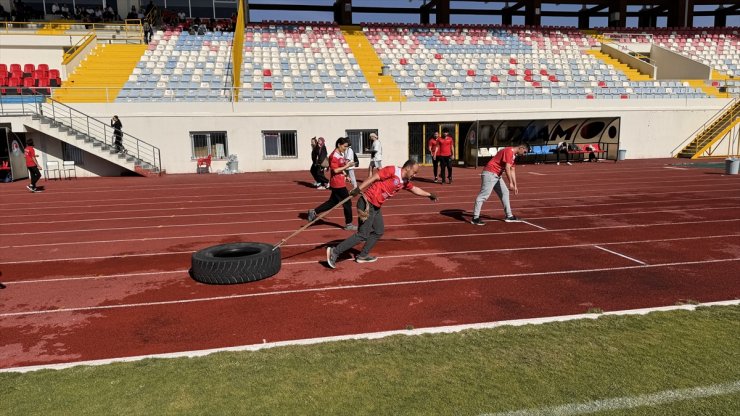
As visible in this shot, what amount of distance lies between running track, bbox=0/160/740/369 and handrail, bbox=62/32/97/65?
46.2 feet

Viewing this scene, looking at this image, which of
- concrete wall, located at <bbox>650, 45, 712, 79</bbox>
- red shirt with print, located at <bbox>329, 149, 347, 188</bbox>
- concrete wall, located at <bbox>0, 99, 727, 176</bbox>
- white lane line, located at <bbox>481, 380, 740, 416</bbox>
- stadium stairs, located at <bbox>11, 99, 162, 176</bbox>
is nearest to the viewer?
white lane line, located at <bbox>481, 380, 740, 416</bbox>

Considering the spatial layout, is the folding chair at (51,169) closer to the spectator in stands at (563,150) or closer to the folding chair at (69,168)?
the folding chair at (69,168)

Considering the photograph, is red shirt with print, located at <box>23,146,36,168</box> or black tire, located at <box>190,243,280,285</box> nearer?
black tire, located at <box>190,243,280,285</box>

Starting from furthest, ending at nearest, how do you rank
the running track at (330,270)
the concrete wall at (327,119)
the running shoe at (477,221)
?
the concrete wall at (327,119) < the running shoe at (477,221) < the running track at (330,270)

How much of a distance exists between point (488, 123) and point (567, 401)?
856 inches

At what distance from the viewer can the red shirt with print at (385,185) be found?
762 cm

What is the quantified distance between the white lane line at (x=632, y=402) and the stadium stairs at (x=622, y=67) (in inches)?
1249

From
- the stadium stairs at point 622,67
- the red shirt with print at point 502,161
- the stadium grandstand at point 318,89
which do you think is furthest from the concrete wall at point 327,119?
the red shirt with print at point 502,161

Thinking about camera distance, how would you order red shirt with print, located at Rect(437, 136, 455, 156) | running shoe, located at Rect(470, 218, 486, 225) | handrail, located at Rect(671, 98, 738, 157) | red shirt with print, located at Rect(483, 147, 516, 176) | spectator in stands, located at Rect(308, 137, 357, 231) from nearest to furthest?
spectator in stands, located at Rect(308, 137, 357, 231) → red shirt with print, located at Rect(483, 147, 516, 176) → running shoe, located at Rect(470, 218, 486, 225) → red shirt with print, located at Rect(437, 136, 455, 156) → handrail, located at Rect(671, 98, 738, 157)

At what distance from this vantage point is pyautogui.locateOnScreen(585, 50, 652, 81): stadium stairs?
104 ft

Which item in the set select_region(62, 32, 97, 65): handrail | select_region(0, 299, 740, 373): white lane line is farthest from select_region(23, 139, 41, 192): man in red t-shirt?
select_region(0, 299, 740, 373): white lane line

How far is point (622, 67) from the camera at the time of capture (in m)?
33.2

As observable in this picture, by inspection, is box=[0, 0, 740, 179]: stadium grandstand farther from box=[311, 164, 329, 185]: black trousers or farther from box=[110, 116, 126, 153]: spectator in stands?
box=[311, 164, 329, 185]: black trousers

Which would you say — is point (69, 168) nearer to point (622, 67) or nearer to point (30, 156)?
point (30, 156)
